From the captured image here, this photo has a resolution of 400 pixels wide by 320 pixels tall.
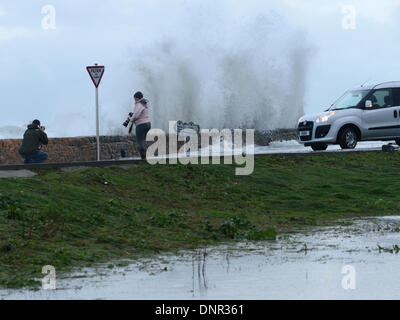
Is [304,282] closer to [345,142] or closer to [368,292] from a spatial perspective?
[368,292]

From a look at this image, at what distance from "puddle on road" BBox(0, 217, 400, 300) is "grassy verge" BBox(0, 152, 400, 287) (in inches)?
23.4

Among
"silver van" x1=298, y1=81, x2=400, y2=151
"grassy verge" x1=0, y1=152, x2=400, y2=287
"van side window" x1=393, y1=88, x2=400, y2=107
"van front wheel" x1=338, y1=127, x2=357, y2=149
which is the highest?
"van side window" x1=393, y1=88, x2=400, y2=107

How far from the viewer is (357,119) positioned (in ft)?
76.2

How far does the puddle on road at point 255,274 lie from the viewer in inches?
287

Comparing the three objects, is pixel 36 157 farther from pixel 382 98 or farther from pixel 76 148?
pixel 382 98

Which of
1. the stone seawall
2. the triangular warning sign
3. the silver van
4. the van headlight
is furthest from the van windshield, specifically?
the triangular warning sign

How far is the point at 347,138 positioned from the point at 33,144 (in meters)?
8.89

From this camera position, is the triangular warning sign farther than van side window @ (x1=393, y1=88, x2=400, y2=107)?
No

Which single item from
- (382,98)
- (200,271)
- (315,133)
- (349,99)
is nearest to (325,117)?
(315,133)

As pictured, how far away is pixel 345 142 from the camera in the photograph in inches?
921

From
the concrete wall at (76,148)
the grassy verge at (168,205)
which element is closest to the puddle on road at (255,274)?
the grassy verge at (168,205)

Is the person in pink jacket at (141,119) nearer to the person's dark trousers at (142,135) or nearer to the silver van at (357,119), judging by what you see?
the person's dark trousers at (142,135)

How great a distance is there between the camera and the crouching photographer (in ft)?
63.8

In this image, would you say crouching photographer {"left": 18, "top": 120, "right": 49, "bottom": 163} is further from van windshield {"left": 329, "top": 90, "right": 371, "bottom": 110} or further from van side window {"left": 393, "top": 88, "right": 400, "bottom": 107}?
van side window {"left": 393, "top": 88, "right": 400, "bottom": 107}
